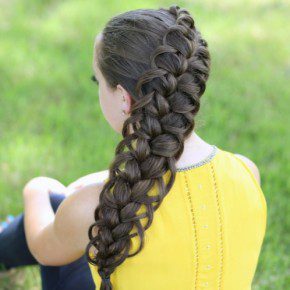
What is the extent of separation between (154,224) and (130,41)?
42cm

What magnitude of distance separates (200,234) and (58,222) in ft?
1.31

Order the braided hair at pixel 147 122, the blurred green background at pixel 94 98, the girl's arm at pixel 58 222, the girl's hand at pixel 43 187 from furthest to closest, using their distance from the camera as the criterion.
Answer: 1. the blurred green background at pixel 94 98
2. the girl's hand at pixel 43 187
3. the girl's arm at pixel 58 222
4. the braided hair at pixel 147 122

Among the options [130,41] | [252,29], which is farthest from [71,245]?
[252,29]

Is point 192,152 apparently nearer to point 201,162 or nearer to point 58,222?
point 201,162

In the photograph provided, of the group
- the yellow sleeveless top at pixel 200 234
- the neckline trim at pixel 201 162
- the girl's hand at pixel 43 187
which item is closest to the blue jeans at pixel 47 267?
the girl's hand at pixel 43 187

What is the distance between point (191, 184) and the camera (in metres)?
1.26

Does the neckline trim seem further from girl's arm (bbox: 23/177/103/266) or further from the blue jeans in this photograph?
the blue jeans

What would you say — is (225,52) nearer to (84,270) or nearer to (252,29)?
(252,29)

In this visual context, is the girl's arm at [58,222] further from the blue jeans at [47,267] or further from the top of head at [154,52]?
the top of head at [154,52]

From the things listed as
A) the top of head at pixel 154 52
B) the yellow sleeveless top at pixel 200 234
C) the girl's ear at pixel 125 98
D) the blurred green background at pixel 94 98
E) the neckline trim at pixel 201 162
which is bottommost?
the blurred green background at pixel 94 98

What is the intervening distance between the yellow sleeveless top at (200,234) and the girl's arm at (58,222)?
0.13 meters

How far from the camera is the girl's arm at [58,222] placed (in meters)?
1.35

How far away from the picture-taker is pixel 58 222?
4.79 feet

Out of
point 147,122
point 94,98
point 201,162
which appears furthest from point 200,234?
point 94,98
